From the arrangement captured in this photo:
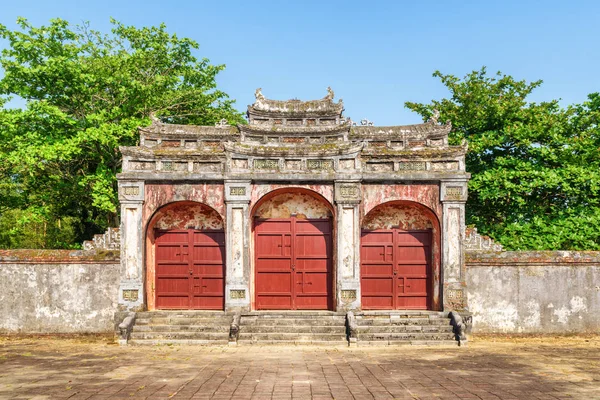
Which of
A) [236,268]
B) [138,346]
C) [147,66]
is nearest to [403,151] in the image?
[236,268]

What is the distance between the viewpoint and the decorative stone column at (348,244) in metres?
13.7

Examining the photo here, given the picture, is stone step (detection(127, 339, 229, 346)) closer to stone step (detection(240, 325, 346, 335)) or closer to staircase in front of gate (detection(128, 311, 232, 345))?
staircase in front of gate (detection(128, 311, 232, 345))

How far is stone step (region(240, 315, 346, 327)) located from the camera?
525 inches

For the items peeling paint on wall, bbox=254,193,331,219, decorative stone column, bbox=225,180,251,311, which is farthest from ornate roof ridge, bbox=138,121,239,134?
peeling paint on wall, bbox=254,193,331,219

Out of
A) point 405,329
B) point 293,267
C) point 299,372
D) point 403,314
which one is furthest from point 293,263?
point 299,372

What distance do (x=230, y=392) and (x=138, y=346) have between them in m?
5.70

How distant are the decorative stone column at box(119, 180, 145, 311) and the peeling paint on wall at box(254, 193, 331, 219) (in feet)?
10.6

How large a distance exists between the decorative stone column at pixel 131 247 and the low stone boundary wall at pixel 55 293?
39cm

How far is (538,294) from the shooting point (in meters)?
13.8

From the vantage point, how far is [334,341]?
12.8 meters

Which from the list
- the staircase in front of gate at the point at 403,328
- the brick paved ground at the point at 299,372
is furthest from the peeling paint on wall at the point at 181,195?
the staircase in front of gate at the point at 403,328

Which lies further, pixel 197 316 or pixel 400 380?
pixel 197 316

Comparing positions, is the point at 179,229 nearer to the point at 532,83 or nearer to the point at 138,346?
the point at 138,346

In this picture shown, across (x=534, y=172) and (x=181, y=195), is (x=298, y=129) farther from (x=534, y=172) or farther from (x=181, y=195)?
(x=534, y=172)
